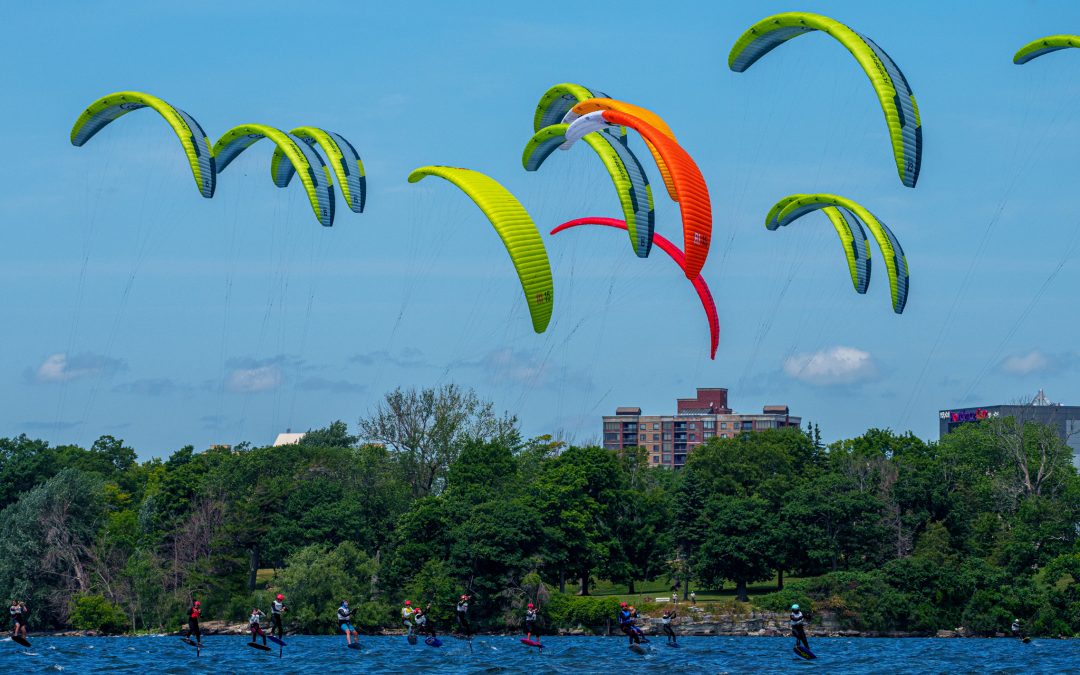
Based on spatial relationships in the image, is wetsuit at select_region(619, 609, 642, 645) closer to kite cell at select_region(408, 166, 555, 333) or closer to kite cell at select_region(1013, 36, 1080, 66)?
kite cell at select_region(408, 166, 555, 333)

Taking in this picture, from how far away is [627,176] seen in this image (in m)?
45.9

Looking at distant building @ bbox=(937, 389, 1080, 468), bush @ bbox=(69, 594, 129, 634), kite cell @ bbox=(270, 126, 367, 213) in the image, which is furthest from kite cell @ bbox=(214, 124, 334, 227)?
distant building @ bbox=(937, 389, 1080, 468)

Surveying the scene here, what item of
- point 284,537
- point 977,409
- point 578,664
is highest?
point 977,409

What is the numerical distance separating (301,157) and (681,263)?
44.1ft

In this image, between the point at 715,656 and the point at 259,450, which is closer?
the point at 715,656

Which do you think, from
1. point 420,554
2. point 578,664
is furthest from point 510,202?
point 420,554

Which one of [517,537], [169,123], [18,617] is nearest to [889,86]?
[169,123]

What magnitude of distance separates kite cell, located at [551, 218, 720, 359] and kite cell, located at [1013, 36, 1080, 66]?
507 inches

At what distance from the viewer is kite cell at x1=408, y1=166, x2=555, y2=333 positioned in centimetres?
3878

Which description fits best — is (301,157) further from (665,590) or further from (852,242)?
(665,590)

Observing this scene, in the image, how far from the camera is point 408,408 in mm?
84188

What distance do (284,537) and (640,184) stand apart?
39645 mm

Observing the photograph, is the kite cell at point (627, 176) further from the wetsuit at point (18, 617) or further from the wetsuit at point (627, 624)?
the wetsuit at point (18, 617)

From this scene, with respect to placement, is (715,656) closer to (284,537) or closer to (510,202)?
(510,202)
